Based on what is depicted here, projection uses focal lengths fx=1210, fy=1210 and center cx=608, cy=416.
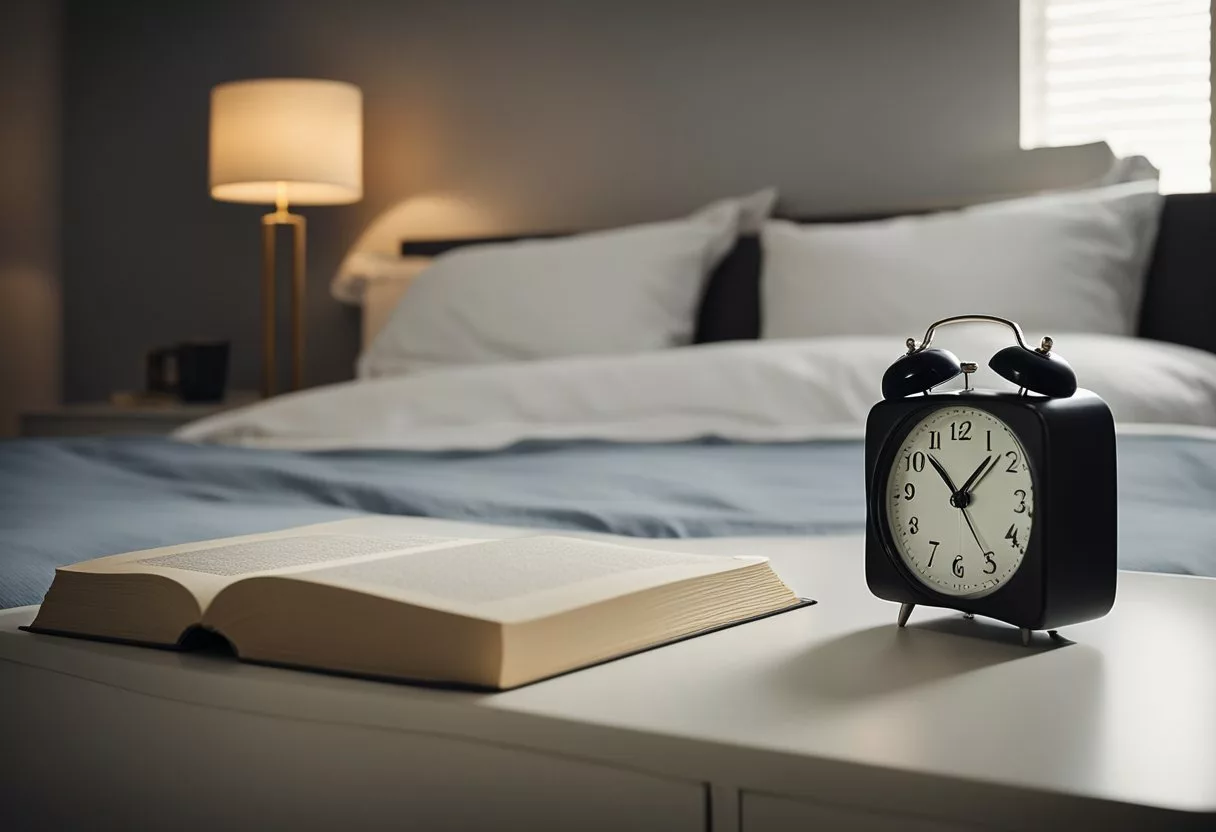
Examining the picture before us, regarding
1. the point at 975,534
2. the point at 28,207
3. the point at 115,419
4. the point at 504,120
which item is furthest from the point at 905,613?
the point at 28,207

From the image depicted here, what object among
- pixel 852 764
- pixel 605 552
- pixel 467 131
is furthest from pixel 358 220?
pixel 852 764

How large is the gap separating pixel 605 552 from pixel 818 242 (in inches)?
72.6

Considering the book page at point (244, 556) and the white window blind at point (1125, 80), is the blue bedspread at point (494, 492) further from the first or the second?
the white window blind at point (1125, 80)

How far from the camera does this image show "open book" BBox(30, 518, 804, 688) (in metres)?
0.50

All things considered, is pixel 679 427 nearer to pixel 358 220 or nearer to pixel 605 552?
pixel 605 552

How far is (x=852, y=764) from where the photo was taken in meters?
0.40

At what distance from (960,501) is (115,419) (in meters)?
2.68

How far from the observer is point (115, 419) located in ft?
9.55

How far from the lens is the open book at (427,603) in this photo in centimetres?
50

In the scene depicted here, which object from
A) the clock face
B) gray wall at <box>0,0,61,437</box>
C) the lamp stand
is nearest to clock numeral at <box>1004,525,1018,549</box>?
the clock face

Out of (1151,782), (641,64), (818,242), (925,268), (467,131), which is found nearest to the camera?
(1151,782)

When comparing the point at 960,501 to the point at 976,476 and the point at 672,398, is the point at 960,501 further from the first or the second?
the point at 672,398

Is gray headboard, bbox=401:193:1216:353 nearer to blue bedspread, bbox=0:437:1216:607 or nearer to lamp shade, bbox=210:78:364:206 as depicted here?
blue bedspread, bbox=0:437:1216:607

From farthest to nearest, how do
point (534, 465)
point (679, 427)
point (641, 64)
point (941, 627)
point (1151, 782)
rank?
point (641, 64) < point (679, 427) < point (534, 465) < point (941, 627) < point (1151, 782)
